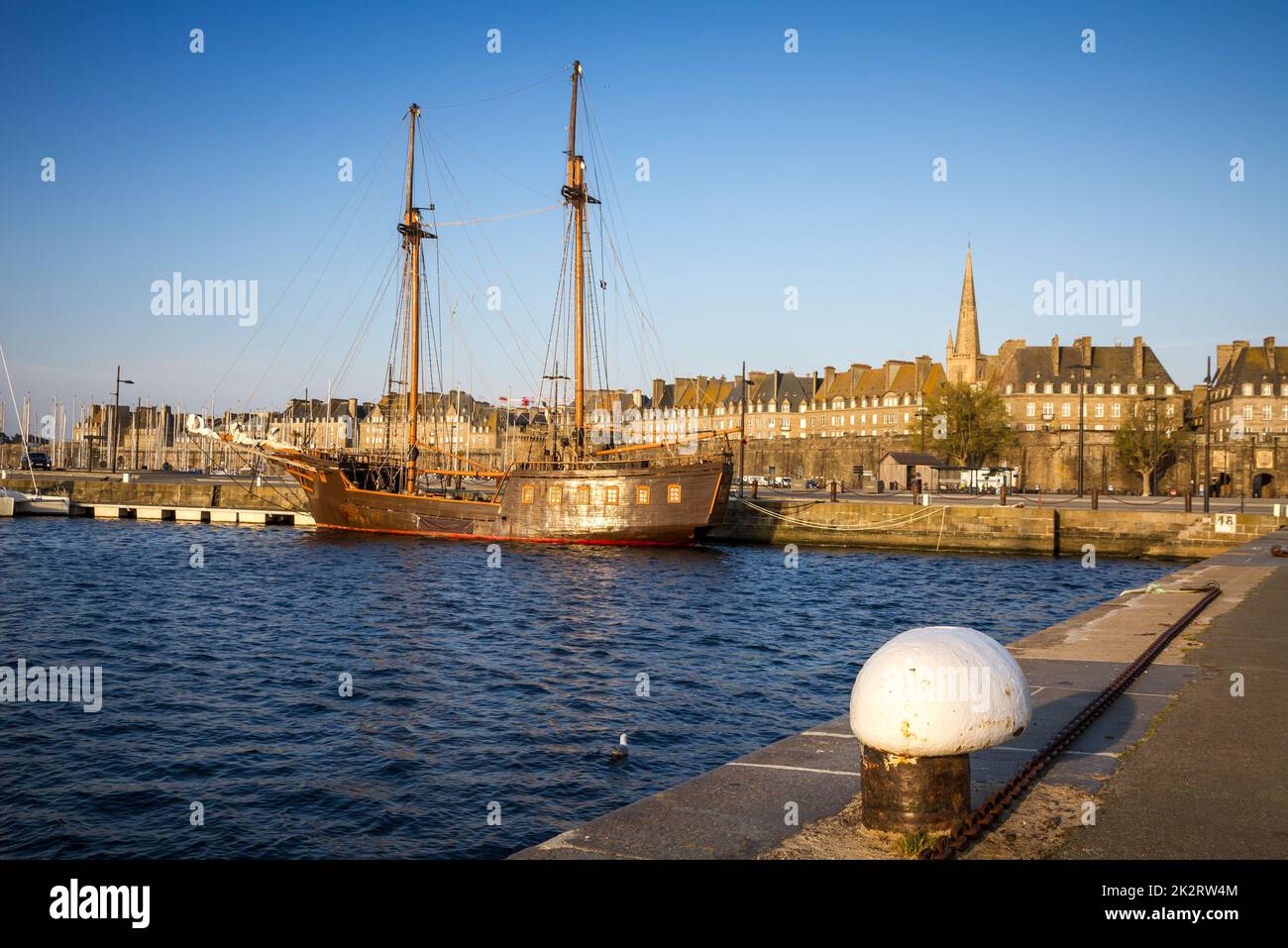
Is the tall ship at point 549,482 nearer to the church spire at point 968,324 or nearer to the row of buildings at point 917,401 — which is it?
the row of buildings at point 917,401

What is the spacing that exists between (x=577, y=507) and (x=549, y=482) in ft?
6.00

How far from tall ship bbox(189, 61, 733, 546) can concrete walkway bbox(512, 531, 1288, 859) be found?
32765 mm

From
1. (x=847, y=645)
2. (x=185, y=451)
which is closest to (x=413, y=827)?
(x=847, y=645)

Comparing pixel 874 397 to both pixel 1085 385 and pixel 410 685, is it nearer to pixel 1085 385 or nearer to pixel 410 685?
pixel 1085 385

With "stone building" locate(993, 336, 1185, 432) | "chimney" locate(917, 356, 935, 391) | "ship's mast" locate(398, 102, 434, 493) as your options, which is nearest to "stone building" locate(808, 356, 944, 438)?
"chimney" locate(917, 356, 935, 391)

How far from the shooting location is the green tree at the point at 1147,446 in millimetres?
81500

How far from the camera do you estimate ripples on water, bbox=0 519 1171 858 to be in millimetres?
9867

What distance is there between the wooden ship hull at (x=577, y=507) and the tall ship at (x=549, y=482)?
0.15 feet

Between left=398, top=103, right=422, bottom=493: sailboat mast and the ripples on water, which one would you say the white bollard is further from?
left=398, top=103, right=422, bottom=493: sailboat mast

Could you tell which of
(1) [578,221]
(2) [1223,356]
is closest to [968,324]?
(2) [1223,356]

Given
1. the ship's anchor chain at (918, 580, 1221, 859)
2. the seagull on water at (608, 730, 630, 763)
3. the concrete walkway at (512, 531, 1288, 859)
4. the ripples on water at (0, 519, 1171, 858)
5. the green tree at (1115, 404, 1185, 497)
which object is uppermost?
the green tree at (1115, 404, 1185, 497)

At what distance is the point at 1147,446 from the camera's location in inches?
3216

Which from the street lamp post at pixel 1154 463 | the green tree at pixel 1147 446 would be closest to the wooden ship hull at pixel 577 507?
the street lamp post at pixel 1154 463

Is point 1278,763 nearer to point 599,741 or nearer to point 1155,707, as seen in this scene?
point 1155,707
